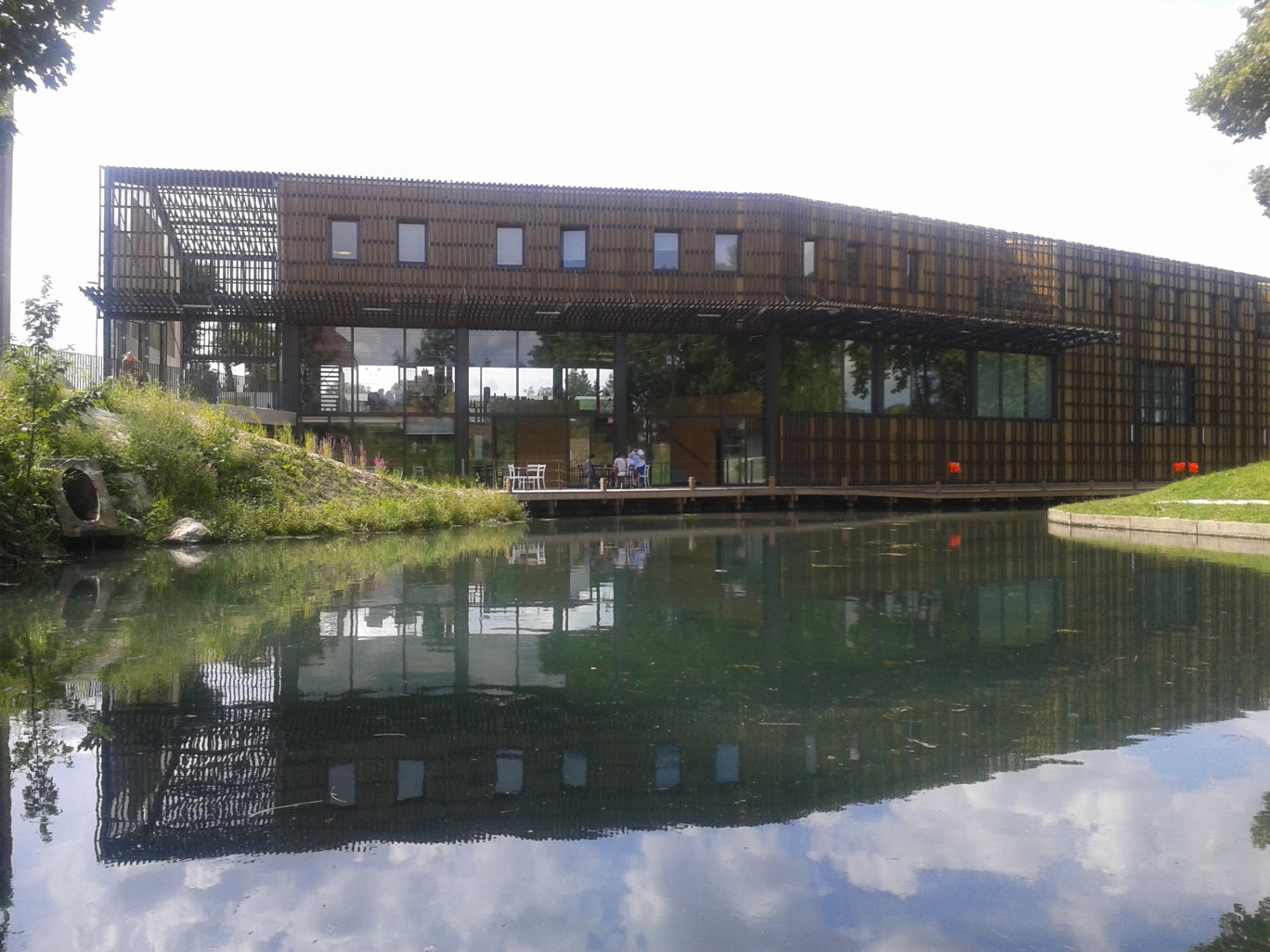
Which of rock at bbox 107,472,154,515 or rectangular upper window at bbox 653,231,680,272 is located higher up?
rectangular upper window at bbox 653,231,680,272

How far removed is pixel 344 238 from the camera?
29.3 m

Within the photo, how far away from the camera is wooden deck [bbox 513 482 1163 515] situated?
87.1ft

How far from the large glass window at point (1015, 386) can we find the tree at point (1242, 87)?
49.1 feet

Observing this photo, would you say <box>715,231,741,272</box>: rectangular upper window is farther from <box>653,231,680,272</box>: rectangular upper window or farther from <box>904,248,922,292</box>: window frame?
<box>904,248,922,292</box>: window frame

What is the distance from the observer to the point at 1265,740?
482 centimetres

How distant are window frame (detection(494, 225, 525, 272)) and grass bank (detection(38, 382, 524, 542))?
10.6 meters

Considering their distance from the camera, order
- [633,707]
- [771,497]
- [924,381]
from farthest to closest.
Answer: [924,381], [771,497], [633,707]

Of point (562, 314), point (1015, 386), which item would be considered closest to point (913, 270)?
point (1015, 386)

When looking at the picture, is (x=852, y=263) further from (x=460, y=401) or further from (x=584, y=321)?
(x=460, y=401)

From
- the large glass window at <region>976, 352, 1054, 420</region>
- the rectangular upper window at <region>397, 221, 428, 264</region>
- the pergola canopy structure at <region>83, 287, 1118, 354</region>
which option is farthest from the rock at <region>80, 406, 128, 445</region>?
the large glass window at <region>976, 352, 1054, 420</region>

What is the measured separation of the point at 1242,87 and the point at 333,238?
2204cm

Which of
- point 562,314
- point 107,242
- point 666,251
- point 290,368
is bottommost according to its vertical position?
point 290,368

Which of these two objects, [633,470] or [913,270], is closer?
[633,470]

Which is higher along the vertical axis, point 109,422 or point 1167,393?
point 1167,393
